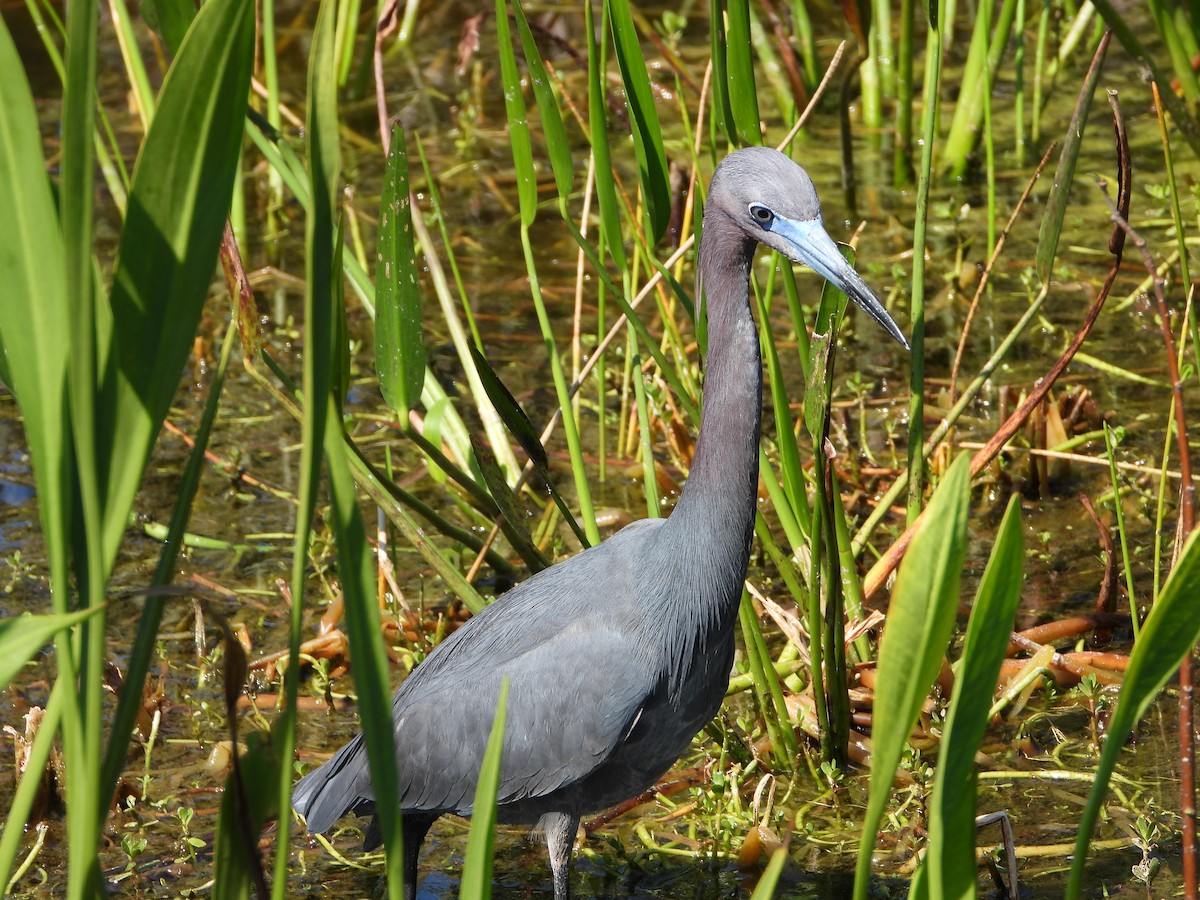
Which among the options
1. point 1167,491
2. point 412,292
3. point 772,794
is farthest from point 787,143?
point 1167,491

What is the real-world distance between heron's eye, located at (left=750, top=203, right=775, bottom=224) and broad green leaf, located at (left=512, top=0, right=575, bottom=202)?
43 cm

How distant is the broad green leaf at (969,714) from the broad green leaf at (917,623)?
0.03 metres

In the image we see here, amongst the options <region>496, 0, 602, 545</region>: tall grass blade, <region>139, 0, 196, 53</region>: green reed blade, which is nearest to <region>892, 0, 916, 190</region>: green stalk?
<region>496, 0, 602, 545</region>: tall grass blade

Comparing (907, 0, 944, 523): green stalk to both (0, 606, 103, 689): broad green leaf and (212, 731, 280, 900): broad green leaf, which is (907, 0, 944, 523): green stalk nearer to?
(212, 731, 280, 900): broad green leaf

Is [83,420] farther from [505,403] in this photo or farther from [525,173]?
[525,173]

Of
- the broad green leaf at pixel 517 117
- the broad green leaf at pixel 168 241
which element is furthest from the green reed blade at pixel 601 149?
the broad green leaf at pixel 168 241

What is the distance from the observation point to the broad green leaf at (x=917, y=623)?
144cm

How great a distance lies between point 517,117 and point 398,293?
1.50 ft

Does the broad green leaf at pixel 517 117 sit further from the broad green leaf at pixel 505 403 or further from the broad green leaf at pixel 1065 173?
the broad green leaf at pixel 1065 173

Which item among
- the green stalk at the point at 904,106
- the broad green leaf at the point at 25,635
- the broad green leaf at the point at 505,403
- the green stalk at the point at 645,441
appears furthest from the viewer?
the green stalk at the point at 904,106

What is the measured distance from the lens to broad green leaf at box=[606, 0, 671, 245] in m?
2.65

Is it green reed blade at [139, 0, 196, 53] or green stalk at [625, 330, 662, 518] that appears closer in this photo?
green reed blade at [139, 0, 196, 53]

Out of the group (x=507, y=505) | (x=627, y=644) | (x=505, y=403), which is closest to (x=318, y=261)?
(x=505, y=403)

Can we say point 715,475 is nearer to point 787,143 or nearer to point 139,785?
point 787,143
